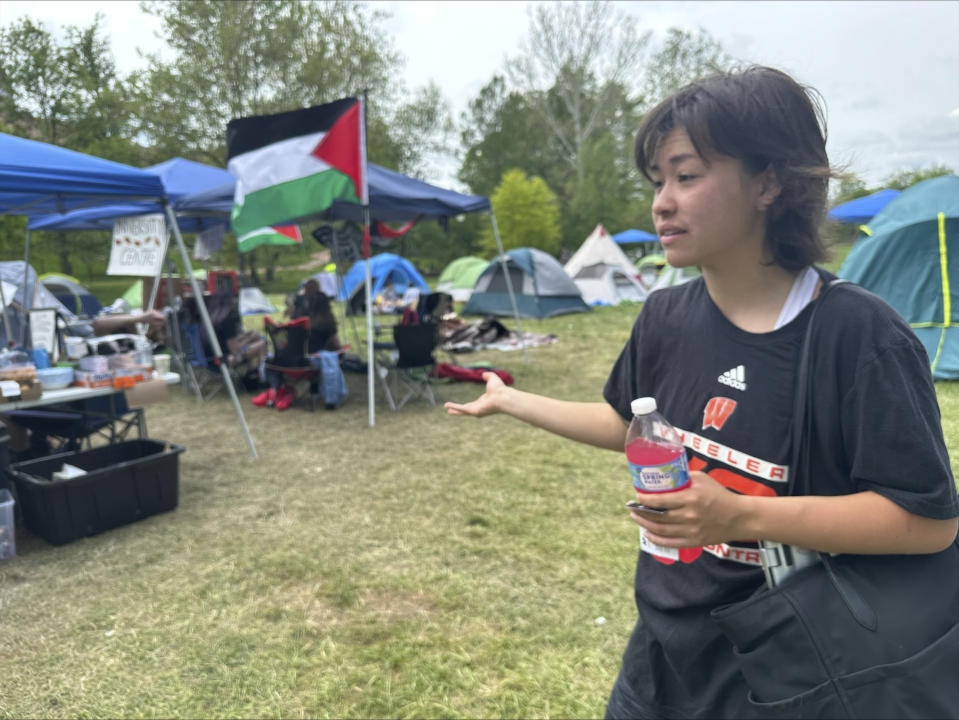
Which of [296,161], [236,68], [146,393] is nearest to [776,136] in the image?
[146,393]

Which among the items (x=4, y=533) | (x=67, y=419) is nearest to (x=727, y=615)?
(x=4, y=533)

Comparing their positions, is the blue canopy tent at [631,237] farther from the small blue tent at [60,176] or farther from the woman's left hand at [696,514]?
the woman's left hand at [696,514]

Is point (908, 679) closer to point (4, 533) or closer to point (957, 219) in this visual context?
point (957, 219)

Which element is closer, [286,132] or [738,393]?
[738,393]

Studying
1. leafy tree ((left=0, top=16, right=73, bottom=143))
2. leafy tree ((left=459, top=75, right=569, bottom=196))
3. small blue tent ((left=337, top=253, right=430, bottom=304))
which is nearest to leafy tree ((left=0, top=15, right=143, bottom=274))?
leafy tree ((left=0, top=16, right=73, bottom=143))

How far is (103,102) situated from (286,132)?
18394 mm

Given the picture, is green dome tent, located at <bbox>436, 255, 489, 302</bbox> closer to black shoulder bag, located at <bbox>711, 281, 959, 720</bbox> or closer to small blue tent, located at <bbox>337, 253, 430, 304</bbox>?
small blue tent, located at <bbox>337, 253, 430, 304</bbox>

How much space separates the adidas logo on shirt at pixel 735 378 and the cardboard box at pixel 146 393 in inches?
169

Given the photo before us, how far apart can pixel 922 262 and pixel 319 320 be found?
23.2ft

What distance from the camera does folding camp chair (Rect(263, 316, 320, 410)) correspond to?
22.6 ft

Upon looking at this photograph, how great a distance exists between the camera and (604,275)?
1672 cm

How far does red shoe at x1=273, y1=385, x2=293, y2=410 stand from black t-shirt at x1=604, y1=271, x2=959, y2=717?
247 inches

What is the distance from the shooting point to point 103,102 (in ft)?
65.3

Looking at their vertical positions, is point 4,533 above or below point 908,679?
below
